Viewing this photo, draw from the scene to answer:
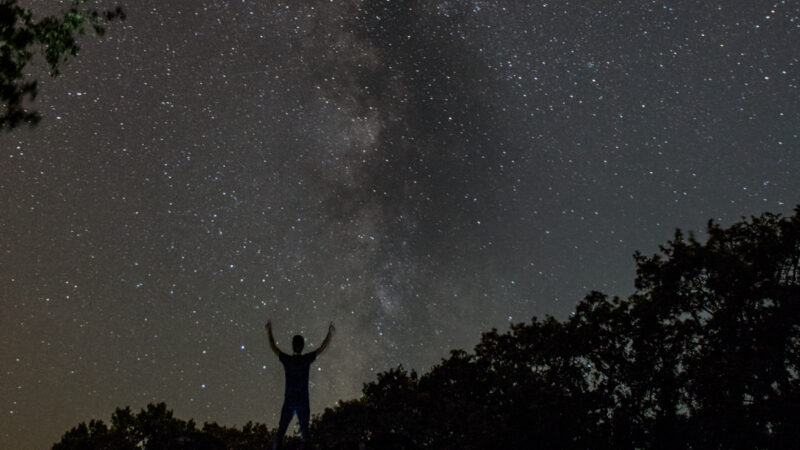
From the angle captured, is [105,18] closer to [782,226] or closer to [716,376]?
[716,376]

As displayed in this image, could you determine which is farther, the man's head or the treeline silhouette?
the treeline silhouette

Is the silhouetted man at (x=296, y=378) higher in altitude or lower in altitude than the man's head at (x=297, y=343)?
lower

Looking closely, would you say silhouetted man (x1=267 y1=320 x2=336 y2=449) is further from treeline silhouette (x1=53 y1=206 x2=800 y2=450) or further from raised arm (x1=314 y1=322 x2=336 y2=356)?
treeline silhouette (x1=53 y1=206 x2=800 y2=450)

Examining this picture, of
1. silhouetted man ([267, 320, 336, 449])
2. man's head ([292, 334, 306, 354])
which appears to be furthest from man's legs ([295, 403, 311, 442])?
man's head ([292, 334, 306, 354])

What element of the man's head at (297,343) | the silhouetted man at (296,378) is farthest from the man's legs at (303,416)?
the man's head at (297,343)

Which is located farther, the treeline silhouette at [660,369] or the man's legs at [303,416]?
the treeline silhouette at [660,369]

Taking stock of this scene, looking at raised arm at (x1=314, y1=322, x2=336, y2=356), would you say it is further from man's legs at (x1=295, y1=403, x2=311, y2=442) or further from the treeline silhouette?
the treeline silhouette

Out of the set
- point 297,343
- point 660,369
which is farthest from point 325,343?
point 660,369

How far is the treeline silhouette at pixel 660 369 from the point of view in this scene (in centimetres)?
1409

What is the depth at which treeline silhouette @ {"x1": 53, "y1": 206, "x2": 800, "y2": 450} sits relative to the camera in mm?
14094

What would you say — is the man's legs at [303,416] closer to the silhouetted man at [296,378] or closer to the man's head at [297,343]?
the silhouetted man at [296,378]

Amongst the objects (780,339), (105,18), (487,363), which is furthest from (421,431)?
(105,18)

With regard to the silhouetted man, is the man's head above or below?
above

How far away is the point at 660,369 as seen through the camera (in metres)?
16.5
